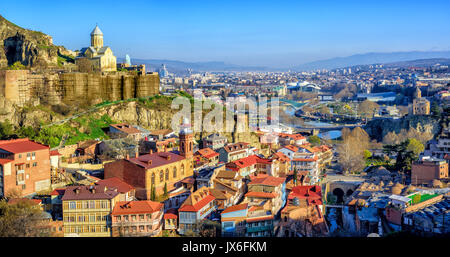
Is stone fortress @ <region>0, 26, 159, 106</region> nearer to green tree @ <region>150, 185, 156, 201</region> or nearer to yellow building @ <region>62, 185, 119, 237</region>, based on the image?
green tree @ <region>150, 185, 156, 201</region>

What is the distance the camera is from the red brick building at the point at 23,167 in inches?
259

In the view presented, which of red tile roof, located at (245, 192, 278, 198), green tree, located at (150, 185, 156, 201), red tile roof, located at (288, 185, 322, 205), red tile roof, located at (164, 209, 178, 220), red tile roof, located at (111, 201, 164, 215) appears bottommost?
red tile roof, located at (288, 185, 322, 205)

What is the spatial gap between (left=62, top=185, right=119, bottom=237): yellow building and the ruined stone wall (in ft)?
15.4

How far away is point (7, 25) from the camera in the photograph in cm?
1279

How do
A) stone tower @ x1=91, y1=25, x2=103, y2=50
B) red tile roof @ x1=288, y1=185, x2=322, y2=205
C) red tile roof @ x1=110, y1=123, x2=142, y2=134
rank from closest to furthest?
red tile roof @ x1=288, y1=185, x2=322, y2=205 < red tile roof @ x1=110, y1=123, x2=142, y2=134 < stone tower @ x1=91, y1=25, x2=103, y2=50

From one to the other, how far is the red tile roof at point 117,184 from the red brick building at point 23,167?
36.0 inches

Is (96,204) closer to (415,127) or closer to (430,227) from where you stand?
(430,227)

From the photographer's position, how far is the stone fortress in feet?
32.4

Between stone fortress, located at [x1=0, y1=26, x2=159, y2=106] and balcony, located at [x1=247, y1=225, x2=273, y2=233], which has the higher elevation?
stone fortress, located at [x1=0, y1=26, x2=159, y2=106]

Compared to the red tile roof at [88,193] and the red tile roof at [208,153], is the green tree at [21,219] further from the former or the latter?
the red tile roof at [208,153]

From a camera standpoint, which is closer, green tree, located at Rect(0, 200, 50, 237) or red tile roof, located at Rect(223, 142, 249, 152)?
green tree, located at Rect(0, 200, 50, 237)

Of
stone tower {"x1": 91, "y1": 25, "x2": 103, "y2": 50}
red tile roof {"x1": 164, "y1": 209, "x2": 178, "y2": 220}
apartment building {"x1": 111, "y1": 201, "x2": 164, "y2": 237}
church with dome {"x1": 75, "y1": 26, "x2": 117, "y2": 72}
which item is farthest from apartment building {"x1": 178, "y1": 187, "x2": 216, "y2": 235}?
stone tower {"x1": 91, "y1": 25, "x2": 103, "y2": 50}

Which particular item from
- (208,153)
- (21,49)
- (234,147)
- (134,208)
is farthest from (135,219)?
(21,49)
